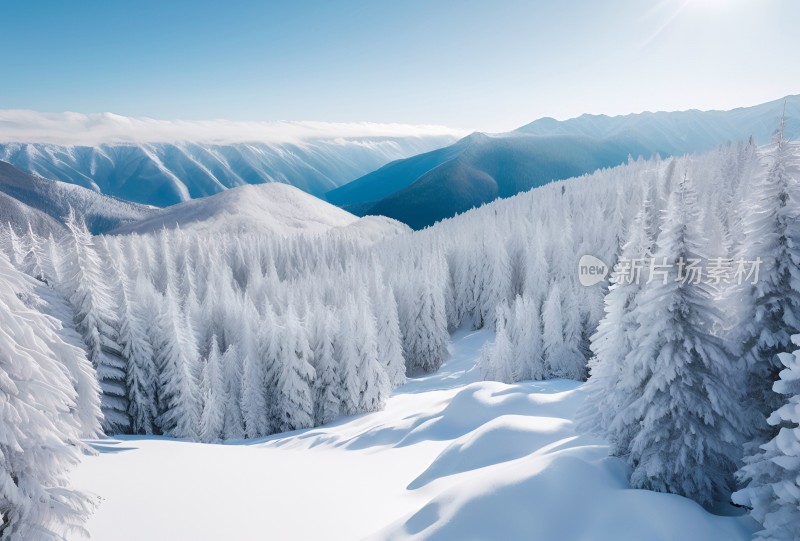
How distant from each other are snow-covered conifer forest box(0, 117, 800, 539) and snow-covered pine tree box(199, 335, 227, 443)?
17cm

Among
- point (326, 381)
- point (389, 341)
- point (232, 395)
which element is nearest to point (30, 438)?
point (232, 395)

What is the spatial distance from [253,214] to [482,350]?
146345 mm

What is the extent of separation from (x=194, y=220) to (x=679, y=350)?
587 ft

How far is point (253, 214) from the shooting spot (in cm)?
16462

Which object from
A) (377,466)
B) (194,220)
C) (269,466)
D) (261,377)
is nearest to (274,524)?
(269,466)

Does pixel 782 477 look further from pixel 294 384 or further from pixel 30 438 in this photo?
pixel 294 384

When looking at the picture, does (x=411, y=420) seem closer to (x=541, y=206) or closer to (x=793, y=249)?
(x=793, y=249)

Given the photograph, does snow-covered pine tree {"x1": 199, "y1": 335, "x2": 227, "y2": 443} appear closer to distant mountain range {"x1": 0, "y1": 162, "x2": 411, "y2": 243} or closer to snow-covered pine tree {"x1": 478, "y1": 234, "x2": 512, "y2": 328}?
snow-covered pine tree {"x1": 478, "y1": 234, "x2": 512, "y2": 328}

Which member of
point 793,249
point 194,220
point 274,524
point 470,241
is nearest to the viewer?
point 793,249

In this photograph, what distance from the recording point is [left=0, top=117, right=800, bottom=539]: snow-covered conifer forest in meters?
7.11

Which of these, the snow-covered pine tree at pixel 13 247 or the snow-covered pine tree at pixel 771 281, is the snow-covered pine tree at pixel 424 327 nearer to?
the snow-covered pine tree at pixel 13 247

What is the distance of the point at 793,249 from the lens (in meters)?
9.50

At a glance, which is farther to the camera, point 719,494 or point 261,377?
point 261,377

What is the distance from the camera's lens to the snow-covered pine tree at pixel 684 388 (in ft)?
30.9
